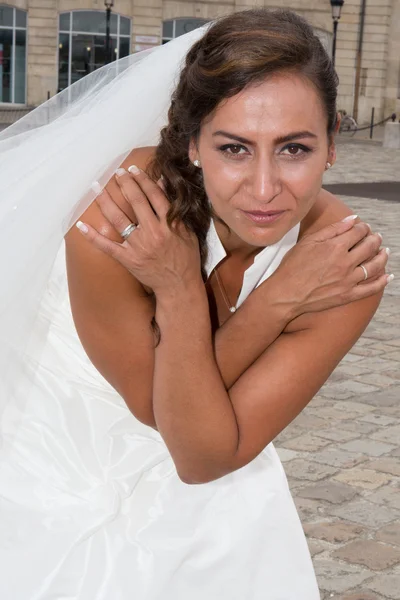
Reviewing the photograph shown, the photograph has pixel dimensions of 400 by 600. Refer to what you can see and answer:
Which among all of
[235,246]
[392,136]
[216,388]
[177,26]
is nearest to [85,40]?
[177,26]

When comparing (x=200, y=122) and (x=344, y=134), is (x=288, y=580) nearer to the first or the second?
(x=200, y=122)

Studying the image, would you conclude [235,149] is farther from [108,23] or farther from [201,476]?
[108,23]

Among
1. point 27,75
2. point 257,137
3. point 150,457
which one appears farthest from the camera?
point 27,75

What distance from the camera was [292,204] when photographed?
7.84 ft

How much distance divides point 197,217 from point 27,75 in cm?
3611

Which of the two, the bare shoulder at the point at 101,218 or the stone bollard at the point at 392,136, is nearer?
the bare shoulder at the point at 101,218

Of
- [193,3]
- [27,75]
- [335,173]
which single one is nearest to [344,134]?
[193,3]

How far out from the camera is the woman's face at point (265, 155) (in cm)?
227

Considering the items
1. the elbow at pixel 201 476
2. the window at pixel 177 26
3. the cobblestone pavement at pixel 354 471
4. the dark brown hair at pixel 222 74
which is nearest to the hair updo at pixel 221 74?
the dark brown hair at pixel 222 74

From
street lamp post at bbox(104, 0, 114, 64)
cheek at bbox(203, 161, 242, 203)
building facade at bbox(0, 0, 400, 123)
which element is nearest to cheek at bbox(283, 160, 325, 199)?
cheek at bbox(203, 161, 242, 203)

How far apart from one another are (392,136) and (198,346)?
27.0 m

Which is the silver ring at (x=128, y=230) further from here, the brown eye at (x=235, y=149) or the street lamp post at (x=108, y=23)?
the street lamp post at (x=108, y=23)

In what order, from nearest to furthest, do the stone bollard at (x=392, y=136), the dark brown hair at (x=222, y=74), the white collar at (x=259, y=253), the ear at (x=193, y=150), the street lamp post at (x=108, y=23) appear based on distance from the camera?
the dark brown hair at (x=222, y=74) → the ear at (x=193, y=150) → the white collar at (x=259, y=253) → the stone bollard at (x=392, y=136) → the street lamp post at (x=108, y=23)

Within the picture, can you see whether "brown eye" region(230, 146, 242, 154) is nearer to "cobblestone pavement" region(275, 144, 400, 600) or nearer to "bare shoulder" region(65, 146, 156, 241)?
"bare shoulder" region(65, 146, 156, 241)
